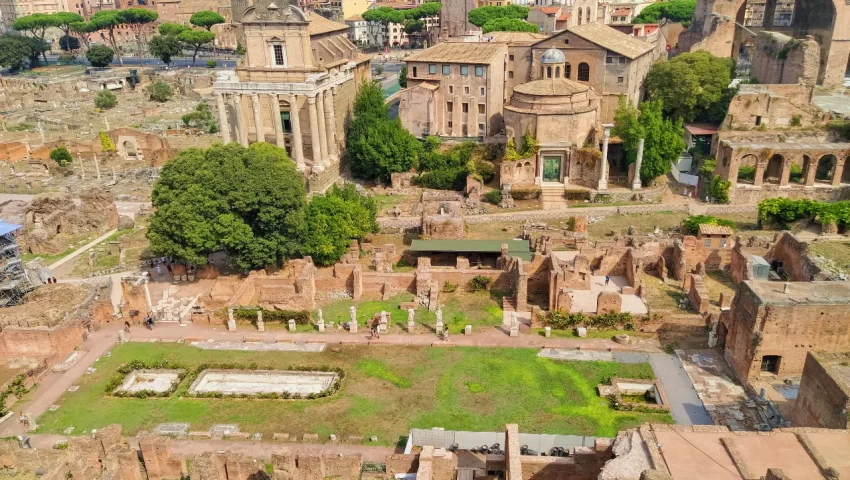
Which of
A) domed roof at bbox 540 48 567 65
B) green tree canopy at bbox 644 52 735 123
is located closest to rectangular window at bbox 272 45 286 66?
domed roof at bbox 540 48 567 65

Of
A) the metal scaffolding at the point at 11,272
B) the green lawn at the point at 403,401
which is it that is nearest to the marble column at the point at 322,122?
the metal scaffolding at the point at 11,272

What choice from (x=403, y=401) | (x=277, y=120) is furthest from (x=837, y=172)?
(x=277, y=120)

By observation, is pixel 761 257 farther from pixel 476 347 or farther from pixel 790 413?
pixel 476 347

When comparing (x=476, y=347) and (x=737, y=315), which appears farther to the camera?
(x=476, y=347)

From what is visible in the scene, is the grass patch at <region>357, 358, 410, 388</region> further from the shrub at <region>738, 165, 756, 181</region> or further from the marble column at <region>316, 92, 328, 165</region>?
the shrub at <region>738, 165, 756, 181</region>

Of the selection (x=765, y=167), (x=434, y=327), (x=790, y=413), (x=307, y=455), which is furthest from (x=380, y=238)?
(x=765, y=167)
